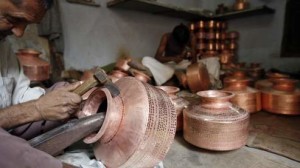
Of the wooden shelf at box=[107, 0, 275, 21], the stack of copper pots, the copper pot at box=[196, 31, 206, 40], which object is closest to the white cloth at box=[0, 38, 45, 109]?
the wooden shelf at box=[107, 0, 275, 21]

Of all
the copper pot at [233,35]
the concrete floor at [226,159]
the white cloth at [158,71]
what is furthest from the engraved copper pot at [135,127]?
the copper pot at [233,35]

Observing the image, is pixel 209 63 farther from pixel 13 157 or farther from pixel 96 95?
pixel 13 157

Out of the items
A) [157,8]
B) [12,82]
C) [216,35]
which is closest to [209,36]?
[216,35]

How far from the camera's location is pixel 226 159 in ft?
4.91

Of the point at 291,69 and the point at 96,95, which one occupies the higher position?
the point at 96,95

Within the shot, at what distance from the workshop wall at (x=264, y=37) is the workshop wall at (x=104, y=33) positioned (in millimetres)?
1982

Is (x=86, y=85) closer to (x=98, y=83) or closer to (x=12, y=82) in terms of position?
(x=98, y=83)

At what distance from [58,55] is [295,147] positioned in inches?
132

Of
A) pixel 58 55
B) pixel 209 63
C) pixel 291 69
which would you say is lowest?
pixel 291 69

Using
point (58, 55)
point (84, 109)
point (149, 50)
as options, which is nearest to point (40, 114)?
point (84, 109)

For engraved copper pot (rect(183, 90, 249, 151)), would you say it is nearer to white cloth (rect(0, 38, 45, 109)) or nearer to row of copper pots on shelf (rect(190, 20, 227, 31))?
white cloth (rect(0, 38, 45, 109))

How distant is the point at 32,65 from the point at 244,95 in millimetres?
2086

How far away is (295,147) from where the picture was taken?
161cm

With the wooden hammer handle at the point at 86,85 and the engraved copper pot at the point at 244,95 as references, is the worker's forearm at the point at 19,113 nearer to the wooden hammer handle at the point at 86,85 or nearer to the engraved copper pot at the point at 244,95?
the wooden hammer handle at the point at 86,85
